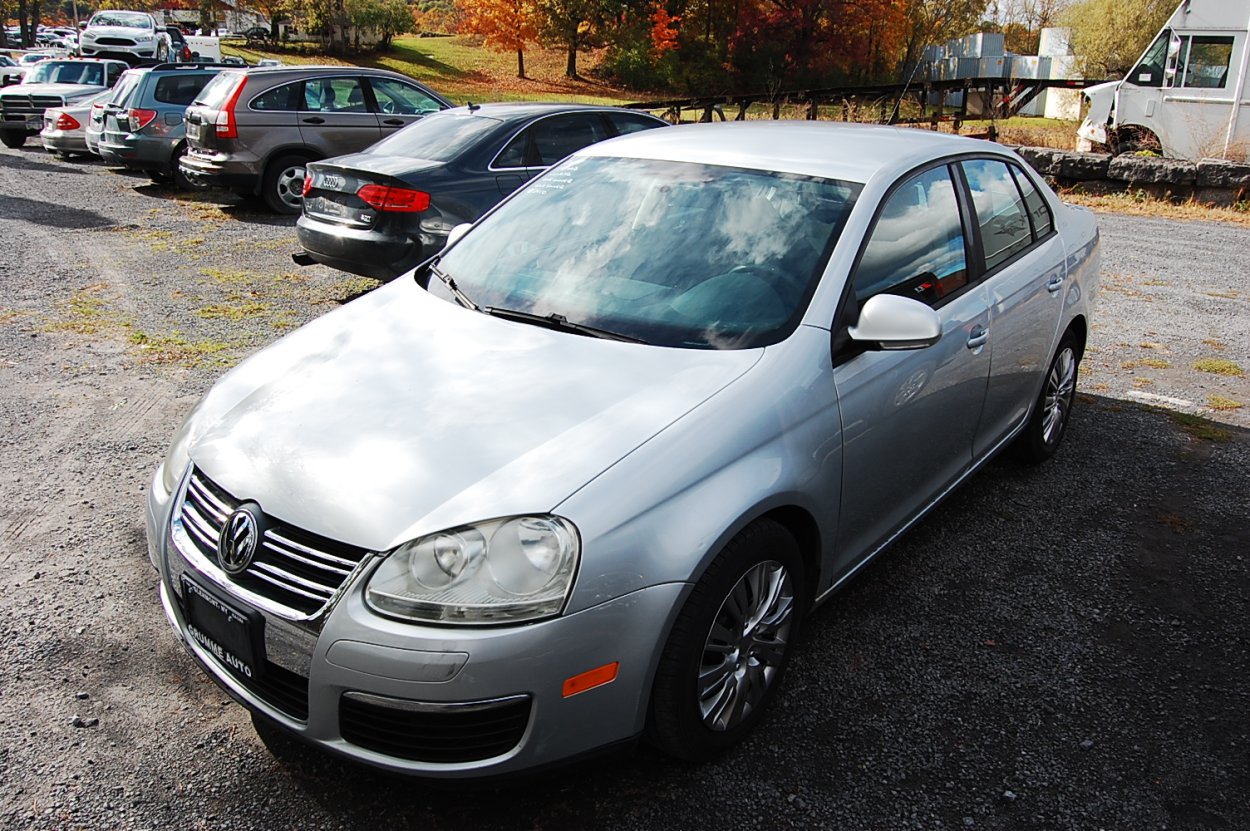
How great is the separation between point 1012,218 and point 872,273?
57.8 inches

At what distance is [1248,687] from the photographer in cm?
318

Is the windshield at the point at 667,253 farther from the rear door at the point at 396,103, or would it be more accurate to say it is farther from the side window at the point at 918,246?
the rear door at the point at 396,103

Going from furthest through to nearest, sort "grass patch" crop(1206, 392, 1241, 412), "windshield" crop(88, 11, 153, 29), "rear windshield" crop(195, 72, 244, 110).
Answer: "windshield" crop(88, 11, 153, 29) → "rear windshield" crop(195, 72, 244, 110) → "grass patch" crop(1206, 392, 1241, 412)

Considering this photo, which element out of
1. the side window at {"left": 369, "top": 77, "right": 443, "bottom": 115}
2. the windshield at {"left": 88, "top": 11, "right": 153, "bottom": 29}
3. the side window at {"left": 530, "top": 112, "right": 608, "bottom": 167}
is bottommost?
the side window at {"left": 530, "top": 112, "right": 608, "bottom": 167}

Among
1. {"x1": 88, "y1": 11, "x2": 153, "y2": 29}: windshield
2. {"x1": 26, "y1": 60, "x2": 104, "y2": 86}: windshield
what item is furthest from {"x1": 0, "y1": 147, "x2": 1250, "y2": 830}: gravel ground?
{"x1": 88, "y1": 11, "x2": 153, "y2": 29}: windshield

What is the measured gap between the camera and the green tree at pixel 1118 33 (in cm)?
4372

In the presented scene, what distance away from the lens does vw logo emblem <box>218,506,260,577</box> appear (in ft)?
7.95

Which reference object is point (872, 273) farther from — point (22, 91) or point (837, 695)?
point (22, 91)

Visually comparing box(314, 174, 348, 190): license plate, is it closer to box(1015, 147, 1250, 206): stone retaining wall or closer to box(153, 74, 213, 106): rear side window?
box(153, 74, 213, 106): rear side window

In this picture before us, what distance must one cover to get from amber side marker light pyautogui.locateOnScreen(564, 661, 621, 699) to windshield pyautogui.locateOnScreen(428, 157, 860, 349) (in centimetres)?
107

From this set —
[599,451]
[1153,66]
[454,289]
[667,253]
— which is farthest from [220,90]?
[1153,66]

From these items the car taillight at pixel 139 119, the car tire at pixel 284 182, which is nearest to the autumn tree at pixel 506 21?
the car taillight at pixel 139 119

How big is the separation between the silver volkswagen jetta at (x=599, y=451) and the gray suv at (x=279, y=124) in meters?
8.81

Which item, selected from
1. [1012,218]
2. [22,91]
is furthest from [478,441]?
[22,91]
